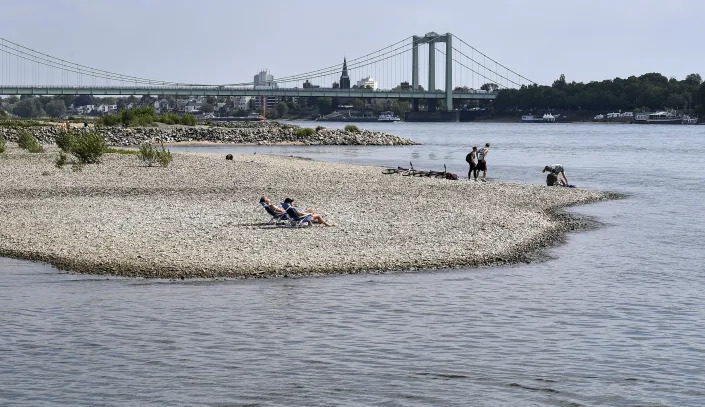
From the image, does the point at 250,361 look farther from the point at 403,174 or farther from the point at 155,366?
the point at 403,174

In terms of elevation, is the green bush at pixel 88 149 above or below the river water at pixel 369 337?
above

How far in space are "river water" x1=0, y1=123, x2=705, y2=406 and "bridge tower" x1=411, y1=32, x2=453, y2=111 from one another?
154m

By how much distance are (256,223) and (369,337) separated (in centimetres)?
956

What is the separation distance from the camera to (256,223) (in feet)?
77.8

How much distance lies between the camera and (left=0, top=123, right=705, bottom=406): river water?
12.0 m

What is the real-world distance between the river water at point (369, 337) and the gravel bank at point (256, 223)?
90 centimetres

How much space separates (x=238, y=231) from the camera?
22.3 metres

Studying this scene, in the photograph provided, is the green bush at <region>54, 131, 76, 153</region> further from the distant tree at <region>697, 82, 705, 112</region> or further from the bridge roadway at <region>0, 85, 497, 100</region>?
the distant tree at <region>697, 82, 705, 112</region>

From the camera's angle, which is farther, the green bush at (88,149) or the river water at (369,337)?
the green bush at (88,149)

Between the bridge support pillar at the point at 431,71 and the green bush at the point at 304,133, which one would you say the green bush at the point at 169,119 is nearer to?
the green bush at the point at 304,133

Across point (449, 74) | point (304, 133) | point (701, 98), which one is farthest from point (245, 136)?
point (701, 98)

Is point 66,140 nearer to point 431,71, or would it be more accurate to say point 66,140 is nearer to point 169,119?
point 169,119

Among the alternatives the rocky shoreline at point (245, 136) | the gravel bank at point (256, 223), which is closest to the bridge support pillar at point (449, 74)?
the rocky shoreline at point (245, 136)

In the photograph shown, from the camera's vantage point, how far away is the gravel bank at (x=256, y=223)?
63.7 ft
